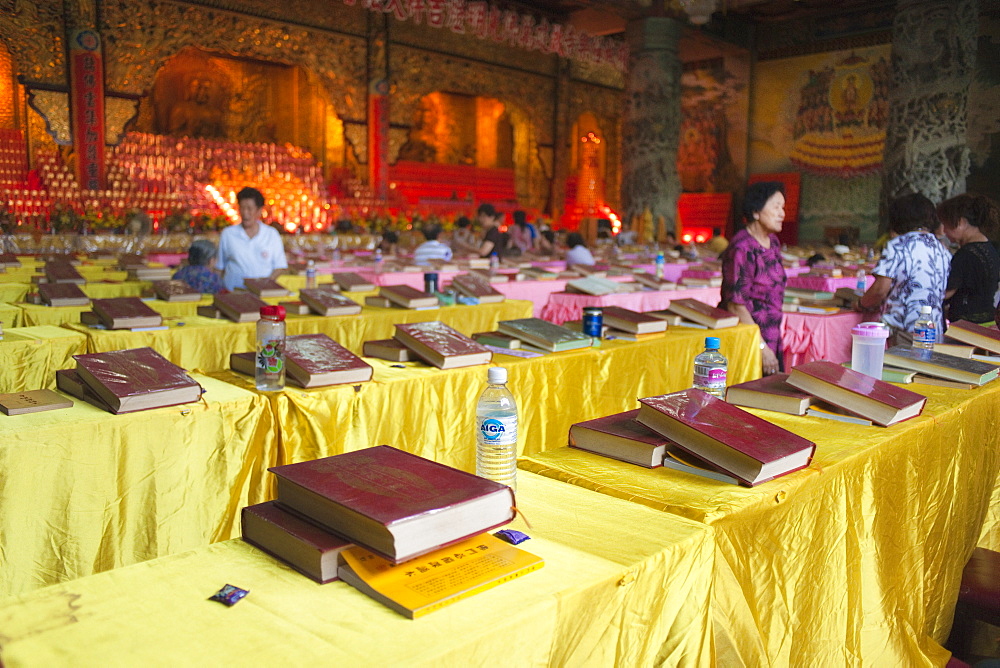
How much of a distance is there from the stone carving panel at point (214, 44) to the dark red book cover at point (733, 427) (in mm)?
11966

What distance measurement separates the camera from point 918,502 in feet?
5.70

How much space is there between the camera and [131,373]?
6.12 ft

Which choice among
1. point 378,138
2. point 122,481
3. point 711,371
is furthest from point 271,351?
point 378,138

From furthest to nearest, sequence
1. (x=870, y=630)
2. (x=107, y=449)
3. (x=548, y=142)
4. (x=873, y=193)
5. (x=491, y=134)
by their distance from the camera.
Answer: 1. (x=491, y=134)
2. (x=548, y=142)
3. (x=873, y=193)
4. (x=107, y=449)
5. (x=870, y=630)

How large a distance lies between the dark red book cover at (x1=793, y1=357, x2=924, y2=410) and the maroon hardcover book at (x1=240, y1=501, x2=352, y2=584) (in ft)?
3.99

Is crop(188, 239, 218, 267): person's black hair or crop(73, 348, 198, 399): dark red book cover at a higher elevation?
crop(188, 239, 218, 267): person's black hair

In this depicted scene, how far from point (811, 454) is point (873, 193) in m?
15.8

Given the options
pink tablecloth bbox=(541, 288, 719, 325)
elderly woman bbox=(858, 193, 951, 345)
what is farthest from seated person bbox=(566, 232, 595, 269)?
elderly woman bbox=(858, 193, 951, 345)

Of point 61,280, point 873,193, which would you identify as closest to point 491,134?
point 873,193

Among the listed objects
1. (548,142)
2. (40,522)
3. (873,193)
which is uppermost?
(548,142)

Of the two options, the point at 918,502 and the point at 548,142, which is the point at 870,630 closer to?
the point at 918,502

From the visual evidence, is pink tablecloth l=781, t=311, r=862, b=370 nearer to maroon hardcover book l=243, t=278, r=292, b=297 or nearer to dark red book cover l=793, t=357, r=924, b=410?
dark red book cover l=793, t=357, r=924, b=410

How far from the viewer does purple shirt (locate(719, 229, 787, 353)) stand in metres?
3.18

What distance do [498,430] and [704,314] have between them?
223 centimetres
